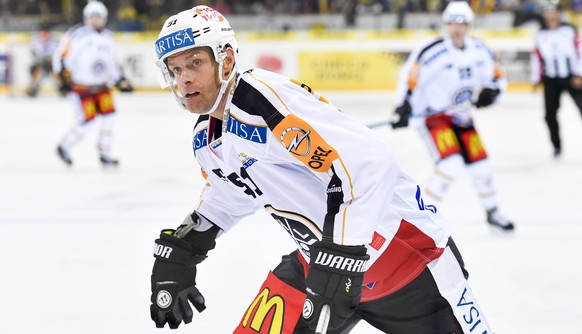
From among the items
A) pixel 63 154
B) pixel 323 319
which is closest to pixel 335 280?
pixel 323 319

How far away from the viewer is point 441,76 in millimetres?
5941

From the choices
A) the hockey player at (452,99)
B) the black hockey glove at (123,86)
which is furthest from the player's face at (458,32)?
the black hockey glove at (123,86)

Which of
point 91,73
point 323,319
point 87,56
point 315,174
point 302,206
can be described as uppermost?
point 315,174

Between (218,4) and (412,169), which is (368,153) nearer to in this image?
(412,169)

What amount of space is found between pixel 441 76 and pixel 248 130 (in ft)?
13.5

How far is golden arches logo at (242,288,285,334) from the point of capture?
234 cm

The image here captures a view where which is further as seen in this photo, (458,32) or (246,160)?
(458,32)

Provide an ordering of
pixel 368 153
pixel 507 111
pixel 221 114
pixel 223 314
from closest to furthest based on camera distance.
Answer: pixel 368 153
pixel 221 114
pixel 223 314
pixel 507 111

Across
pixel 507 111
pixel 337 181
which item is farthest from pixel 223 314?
pixel 507 111

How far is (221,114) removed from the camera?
7.00 feet

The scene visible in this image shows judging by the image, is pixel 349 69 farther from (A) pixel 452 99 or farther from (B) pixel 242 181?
(B) pixel 242 181

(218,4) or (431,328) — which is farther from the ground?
(431,328)

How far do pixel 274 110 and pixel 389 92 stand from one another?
14.9 meters

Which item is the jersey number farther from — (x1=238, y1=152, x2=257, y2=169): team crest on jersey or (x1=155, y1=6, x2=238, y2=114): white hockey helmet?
(x1=155, y1=6, x2=238, y2=114): white hockey helmet
